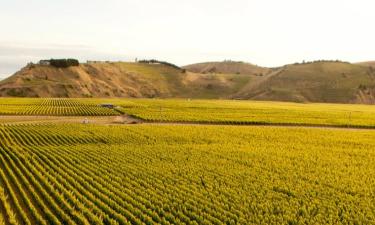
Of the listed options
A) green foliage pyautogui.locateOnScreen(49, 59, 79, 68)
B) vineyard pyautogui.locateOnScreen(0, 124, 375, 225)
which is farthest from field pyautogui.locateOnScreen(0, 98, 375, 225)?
green foliage pyautogui.locateOnScreen(49, 59, 79, 68)

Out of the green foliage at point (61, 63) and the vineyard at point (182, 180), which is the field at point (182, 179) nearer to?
the vineyard at point (182, 180)

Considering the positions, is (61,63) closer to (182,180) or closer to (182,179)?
(182,179)

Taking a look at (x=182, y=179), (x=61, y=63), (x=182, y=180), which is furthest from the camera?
(x=61, y=63)

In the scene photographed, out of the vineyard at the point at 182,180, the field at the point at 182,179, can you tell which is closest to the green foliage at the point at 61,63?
the field at the point at 182,179

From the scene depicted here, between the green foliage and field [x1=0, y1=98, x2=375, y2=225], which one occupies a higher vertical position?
the green foliage

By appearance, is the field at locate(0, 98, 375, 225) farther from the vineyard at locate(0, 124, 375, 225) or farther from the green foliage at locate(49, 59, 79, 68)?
the green foliage at locate(49, 59, 79, 68)

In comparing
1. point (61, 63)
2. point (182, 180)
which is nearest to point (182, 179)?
point (182, 180)
